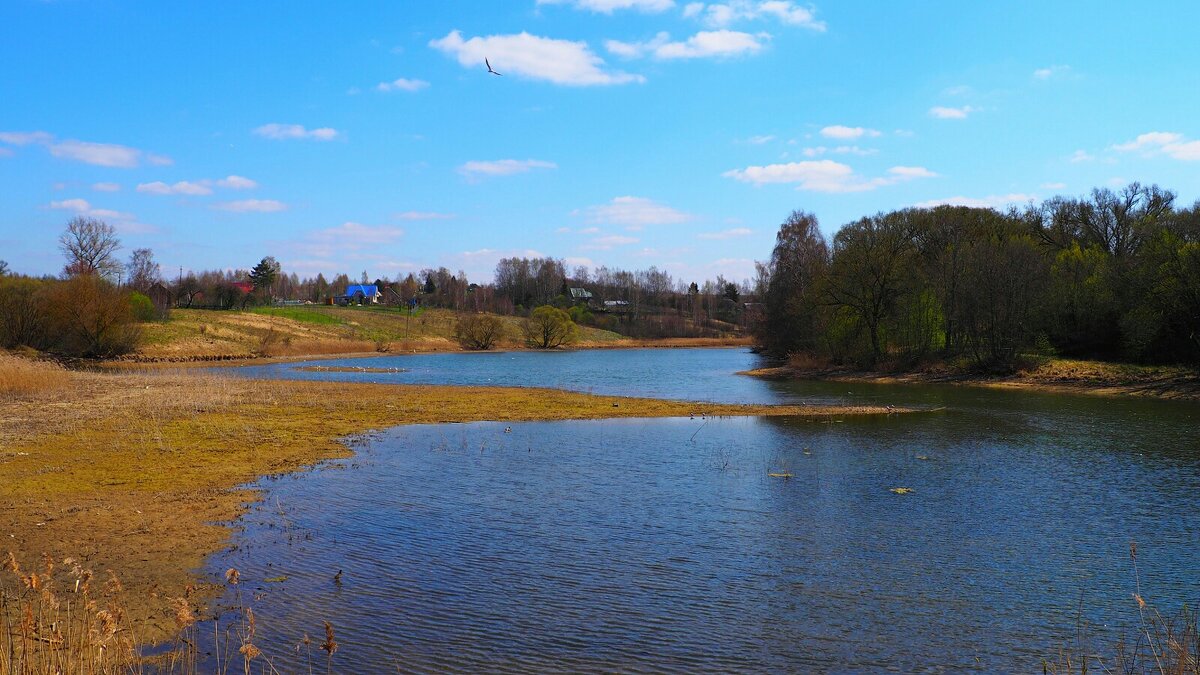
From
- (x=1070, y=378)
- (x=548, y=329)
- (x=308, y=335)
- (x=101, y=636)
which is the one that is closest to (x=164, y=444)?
(x=101, y=636)

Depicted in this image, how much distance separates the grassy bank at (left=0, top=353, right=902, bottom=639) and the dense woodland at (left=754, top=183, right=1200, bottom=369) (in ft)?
74.0

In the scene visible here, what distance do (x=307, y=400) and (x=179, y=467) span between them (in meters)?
16.3

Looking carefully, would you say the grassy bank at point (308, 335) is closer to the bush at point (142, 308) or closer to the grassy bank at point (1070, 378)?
the bush at point (142, 308)

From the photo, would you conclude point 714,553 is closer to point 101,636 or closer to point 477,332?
point 101,636

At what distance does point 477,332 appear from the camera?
10875 centimetres

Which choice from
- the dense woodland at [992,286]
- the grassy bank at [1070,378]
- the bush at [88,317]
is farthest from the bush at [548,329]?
the grassy bank at [1070,378]

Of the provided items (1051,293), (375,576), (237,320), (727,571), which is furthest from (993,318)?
(237,320)

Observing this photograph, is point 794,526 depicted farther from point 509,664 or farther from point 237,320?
point 237,320

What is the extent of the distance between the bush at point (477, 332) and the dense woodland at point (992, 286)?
156 feet

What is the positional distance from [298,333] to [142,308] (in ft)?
68.9

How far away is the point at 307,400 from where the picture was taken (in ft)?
109

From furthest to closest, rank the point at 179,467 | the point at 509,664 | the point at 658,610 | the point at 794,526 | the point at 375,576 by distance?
the point at 179,467 < the point at 794,526 < the point at 375,576 < the point at 658,610 < the point at 509,664

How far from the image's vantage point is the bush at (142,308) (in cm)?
7728

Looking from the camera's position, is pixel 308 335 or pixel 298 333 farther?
pixel 308 335
